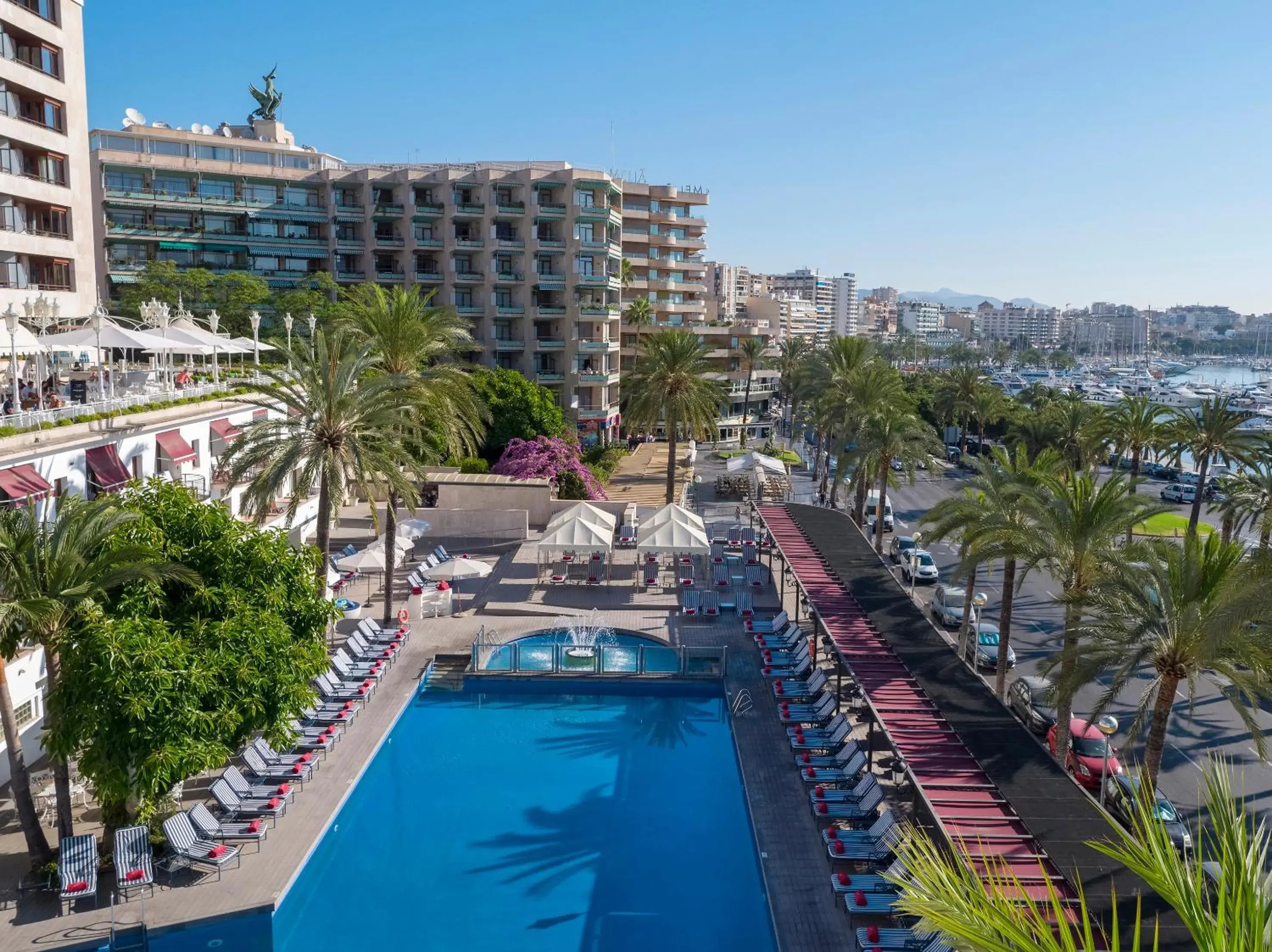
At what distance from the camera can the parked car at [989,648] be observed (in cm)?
2608

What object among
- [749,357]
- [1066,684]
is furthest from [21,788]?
[749,357]

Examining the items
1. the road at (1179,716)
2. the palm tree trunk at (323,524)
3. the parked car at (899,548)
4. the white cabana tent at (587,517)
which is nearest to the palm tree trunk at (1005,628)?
the road at (1179,716)

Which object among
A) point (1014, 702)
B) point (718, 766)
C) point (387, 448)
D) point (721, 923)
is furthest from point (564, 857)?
point (1014, 702)

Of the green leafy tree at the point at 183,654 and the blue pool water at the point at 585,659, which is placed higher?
the green leafy tree at the point at 183,654

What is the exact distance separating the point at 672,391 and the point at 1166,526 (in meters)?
26.9

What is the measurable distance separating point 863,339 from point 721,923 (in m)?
38.1

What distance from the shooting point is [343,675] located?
936 inches

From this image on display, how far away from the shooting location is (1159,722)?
16.4m

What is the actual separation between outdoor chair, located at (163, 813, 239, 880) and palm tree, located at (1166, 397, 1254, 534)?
32.3 meters

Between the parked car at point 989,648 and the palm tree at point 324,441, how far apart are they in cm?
1660

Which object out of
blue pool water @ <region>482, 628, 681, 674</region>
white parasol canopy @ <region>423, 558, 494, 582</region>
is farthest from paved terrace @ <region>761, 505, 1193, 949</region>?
white parasol canopy @ <region>423, 558, 494, 582</region>

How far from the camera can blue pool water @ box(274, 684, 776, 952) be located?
15188 mm

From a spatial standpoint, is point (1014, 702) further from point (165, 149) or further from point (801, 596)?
point (165, 149)

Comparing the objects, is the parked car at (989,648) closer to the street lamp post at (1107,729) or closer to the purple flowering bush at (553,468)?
the street lamp post at (1107,729)
